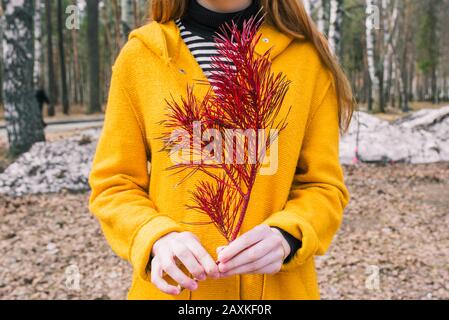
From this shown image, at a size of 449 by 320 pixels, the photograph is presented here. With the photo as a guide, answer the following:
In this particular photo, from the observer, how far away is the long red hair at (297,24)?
85 cm

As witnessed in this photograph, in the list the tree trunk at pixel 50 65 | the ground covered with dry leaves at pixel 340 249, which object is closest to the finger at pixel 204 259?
the ground covered with dry leaves at pixel 340 249

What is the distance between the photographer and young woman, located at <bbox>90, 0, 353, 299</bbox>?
80 centimetres

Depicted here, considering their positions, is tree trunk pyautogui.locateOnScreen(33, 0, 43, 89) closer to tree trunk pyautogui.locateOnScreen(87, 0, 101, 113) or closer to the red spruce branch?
A: tree trunk pyautogui.locateOnScreen(87, 0, 101, 113)

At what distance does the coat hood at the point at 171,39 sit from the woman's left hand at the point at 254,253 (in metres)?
0.34

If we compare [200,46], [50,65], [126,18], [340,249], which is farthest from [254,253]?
[50,65]

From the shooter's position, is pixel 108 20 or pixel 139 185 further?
pixel 108 20

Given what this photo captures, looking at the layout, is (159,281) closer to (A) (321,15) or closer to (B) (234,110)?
(B) (234,110)

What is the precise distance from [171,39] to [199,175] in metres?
0.25

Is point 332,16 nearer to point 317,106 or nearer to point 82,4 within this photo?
point 82,4

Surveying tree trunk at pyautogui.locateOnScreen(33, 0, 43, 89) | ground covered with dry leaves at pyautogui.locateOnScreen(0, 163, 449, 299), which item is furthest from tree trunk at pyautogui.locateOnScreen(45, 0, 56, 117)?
ground covered with dry leaves at pyautogui.locateOnScreen(0, 163, 449, 299)
